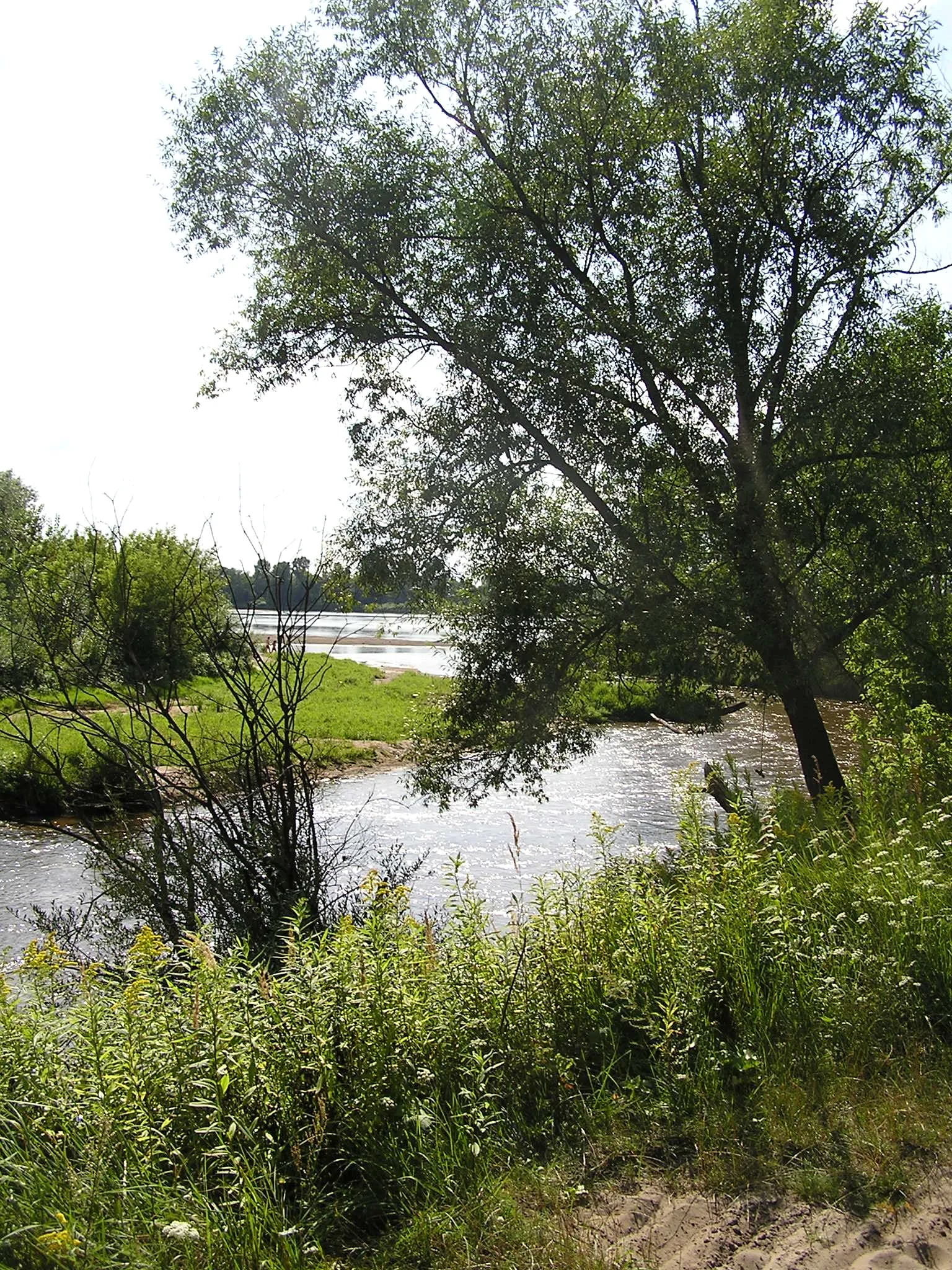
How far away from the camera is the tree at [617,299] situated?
9.35m

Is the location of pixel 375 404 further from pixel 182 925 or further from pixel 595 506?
pixel 182 925

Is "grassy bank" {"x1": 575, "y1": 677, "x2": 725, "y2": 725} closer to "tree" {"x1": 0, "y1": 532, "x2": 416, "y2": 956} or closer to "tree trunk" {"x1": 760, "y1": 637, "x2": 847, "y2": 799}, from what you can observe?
"tree trunk" {"x1": 760, "y1": 637, "x2": 847, "y2": 799}

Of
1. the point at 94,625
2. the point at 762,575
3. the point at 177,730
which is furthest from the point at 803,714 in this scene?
the point at 94,625

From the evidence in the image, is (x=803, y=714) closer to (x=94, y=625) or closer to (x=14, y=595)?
(x=94, y=625)

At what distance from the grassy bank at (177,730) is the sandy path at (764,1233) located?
3317mm

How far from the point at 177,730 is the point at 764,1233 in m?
5.09

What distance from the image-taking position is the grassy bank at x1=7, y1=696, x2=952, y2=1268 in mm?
2920

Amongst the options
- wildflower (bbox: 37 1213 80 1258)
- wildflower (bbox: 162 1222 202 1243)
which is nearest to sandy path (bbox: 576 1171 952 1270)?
wildflower (bbox: 162 1222 202 1243)

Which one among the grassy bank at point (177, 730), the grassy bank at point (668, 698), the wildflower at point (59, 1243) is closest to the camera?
the wildflower at point (59, 1243)

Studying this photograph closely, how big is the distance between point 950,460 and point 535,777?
5.62m

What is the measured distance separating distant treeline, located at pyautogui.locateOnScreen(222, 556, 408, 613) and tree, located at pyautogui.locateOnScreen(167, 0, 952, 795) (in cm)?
65

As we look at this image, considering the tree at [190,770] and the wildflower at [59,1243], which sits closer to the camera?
the wildflower at [59,1243]

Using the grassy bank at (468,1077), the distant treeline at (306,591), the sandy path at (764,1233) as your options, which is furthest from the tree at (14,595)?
the sandy path at (764,1233)

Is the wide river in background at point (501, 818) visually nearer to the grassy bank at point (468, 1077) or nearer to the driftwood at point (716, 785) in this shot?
the driftwood at point (716, 785)
